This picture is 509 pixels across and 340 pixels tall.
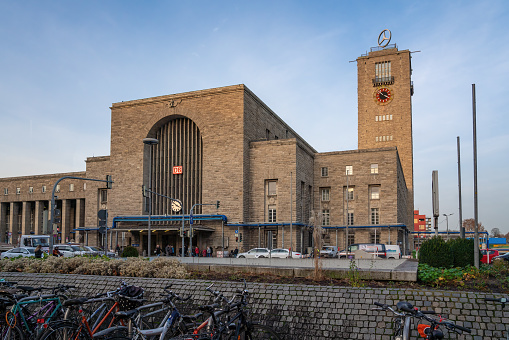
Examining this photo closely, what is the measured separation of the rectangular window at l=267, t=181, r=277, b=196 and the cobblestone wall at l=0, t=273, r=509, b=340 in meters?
37.2

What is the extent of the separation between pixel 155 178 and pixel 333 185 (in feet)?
66.4

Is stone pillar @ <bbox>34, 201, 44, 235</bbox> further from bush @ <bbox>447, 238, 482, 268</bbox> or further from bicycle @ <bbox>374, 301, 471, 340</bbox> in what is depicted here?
bicycle @ <bbox>374, 301, 471, 340</bbox>

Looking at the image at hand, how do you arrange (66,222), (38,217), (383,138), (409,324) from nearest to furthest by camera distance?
→ (409,324) → (66,222) → (38,217) → (383,138)

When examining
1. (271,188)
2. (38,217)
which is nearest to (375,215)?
(271,188)

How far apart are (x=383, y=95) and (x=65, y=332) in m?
72.9

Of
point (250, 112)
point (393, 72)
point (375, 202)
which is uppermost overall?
point (393, 72)

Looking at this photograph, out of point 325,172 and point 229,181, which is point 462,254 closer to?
point 229,181

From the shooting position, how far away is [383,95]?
7494cm

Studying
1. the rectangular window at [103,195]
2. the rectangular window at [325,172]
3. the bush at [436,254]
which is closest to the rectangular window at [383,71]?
the rectangular window at [325,172]

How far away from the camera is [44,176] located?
6731cm

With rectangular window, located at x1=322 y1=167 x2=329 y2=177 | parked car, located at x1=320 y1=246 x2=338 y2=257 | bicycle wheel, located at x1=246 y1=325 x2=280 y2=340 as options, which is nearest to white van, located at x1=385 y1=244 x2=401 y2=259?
parked car, located at x1=320 y1=246 x2=338 y2=257

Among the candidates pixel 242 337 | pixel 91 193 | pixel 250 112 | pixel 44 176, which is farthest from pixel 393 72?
pixel 242 337

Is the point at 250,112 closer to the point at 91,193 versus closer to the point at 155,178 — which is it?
the point at 155,178

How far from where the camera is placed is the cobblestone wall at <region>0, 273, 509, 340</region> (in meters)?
9.13
